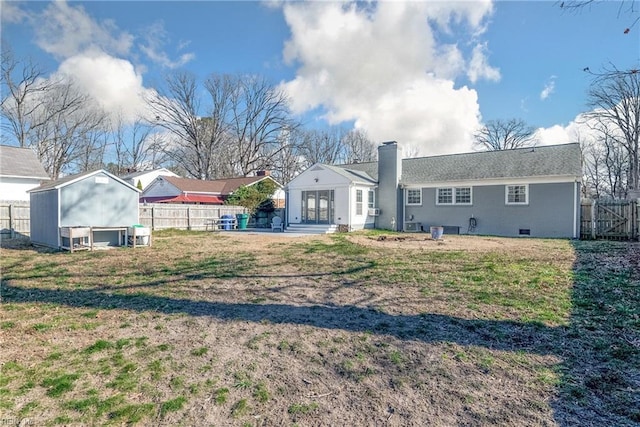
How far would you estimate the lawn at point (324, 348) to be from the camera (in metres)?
2.49

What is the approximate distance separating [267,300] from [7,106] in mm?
34266

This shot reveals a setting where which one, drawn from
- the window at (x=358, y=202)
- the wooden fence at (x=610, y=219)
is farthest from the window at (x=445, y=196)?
the wooden fence at (x=610, y=219)

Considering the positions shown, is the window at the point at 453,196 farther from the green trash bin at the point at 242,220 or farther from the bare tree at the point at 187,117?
the bare tree at the point at 187,117

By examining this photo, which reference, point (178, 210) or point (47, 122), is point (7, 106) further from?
point (178, 210)

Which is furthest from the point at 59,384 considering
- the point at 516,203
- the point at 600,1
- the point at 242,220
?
the point at 242,220

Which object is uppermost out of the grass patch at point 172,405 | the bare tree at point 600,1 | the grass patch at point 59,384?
the bare tree at point 600,1

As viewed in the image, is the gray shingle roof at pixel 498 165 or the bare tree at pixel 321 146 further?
the bare tree at pixel 321 146

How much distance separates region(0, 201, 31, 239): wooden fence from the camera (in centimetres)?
1418

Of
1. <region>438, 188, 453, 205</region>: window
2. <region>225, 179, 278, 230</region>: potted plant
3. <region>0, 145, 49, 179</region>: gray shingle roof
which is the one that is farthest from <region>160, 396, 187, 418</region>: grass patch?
<region>0, 145, 49, 179</region>: gray shingle roof

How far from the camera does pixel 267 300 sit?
17.2 ft

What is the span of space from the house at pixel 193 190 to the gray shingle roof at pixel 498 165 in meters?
10.5

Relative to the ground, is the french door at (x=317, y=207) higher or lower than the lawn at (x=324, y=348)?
higher

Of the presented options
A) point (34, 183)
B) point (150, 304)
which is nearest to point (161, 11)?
point (150, 304)

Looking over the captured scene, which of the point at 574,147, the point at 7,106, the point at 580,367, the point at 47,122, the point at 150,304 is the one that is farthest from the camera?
the point at 47,122
